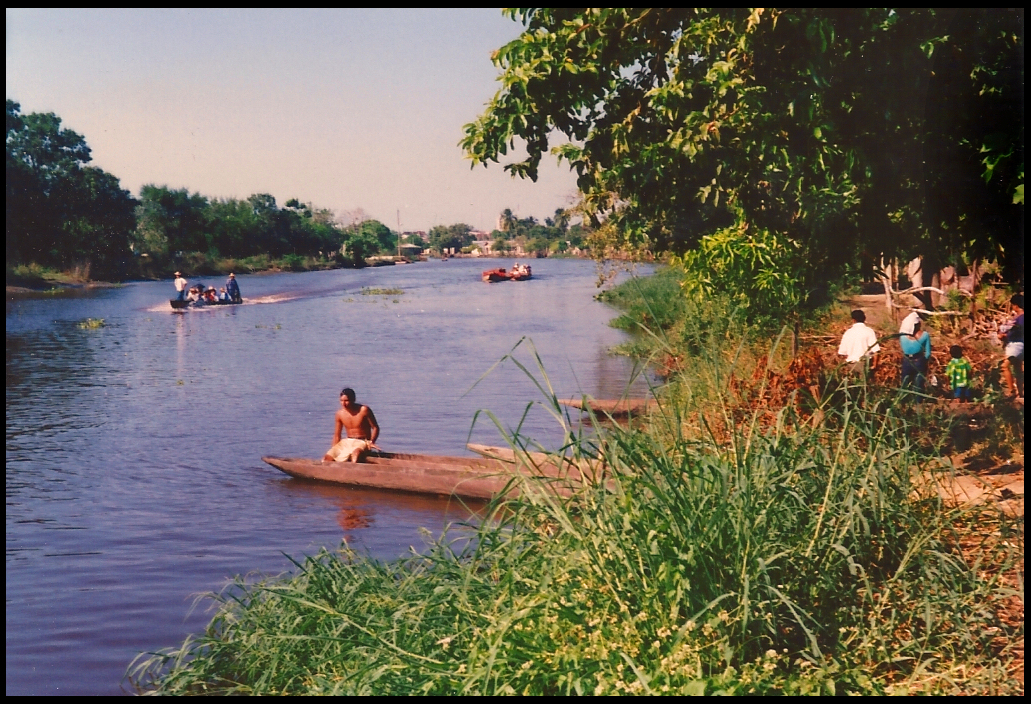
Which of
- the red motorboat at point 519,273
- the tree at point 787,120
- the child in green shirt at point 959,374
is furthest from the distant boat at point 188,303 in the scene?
the child in green shirt at point 959,374

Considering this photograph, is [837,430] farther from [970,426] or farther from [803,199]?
[970,426]

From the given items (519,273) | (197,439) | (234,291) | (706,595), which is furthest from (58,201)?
(706,595)

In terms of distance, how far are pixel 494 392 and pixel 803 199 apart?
13.9 m

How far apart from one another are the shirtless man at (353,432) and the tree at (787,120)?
4.46 m

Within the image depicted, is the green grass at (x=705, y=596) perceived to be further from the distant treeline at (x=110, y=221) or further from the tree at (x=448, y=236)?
the tree at (x=448, y=236)

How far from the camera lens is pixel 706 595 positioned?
5242mm

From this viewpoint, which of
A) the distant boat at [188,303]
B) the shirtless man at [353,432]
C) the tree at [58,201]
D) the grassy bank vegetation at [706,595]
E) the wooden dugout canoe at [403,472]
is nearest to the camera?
the grassy bank vegetation at [706,595]

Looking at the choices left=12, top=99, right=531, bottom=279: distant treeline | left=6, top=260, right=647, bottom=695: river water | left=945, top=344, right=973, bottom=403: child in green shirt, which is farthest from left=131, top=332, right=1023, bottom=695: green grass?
left=12, top=99, right=531, bottom=279: distant treeline

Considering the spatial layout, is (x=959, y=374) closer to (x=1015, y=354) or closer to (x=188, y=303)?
(x=1015, y=354)

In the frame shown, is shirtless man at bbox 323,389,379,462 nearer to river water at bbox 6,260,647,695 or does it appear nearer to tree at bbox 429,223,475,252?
river water at bbox 6,260,647,695

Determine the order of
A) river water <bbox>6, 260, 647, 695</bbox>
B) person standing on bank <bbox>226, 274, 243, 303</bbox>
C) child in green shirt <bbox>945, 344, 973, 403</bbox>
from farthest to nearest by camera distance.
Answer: person standing on bank <bbox>226, 274, 243, 303</bbox> < child in green shirt <bbox>945, 344, 973, 403</bbox> < river water <bbox>6, 260, 647, 695</bbox>

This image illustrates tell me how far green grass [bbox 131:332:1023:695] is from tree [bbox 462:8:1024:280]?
3037mm

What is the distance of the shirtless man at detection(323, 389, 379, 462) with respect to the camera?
14.4 meters

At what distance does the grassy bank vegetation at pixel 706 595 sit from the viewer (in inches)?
199
